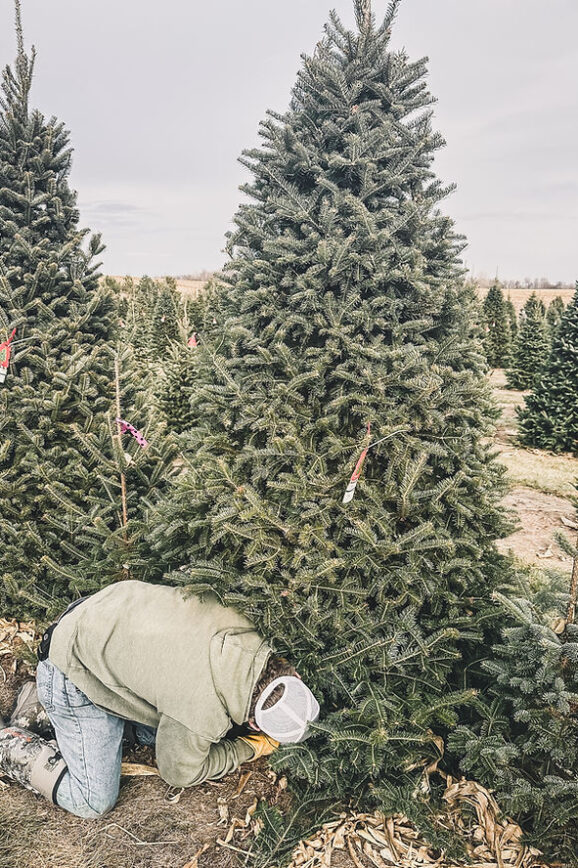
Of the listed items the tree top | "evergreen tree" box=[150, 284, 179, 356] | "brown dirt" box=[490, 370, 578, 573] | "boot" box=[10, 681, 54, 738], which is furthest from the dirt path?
"evergreen tree" box=[150, 284, 179, 356]

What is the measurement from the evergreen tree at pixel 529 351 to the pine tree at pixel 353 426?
16722 millimetres

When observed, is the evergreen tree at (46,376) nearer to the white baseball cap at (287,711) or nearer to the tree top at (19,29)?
the tree top at (19,29)

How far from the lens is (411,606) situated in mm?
2740

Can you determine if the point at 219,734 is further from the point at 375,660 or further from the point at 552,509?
the point at 552,509

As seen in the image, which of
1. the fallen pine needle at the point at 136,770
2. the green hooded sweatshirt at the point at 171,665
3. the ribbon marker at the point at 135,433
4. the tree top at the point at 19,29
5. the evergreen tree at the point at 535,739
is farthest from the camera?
the tree top at the point at 19,29

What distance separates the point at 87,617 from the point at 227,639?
761 mm

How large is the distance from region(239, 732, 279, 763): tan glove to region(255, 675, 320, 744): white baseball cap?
1.31 feet

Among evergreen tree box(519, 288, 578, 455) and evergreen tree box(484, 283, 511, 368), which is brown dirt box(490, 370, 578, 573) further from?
evergreen tree box(484, 283, 511, 368)

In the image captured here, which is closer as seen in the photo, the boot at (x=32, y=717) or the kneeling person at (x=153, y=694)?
the kneeling person at (x=153, y=694)

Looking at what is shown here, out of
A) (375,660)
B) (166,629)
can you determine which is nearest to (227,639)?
(166,629)

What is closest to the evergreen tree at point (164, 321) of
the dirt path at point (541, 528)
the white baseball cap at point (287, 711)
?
the dirt path at point (541, 528)

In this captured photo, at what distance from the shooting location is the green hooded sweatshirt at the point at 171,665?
257 centimetres

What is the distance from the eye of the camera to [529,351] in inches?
719

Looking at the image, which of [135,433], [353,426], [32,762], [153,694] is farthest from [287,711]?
[135,433]
